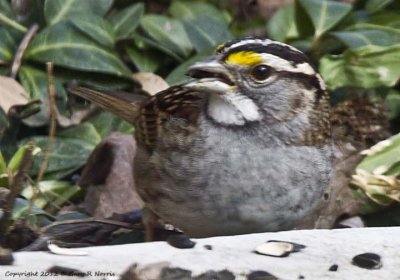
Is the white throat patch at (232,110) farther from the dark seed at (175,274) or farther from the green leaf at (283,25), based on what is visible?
the green leaf at (283,25)

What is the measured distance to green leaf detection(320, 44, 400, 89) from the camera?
6266 mm

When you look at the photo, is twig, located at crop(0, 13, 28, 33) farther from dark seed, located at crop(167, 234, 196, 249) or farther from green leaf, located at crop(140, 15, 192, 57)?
dark seed, located at crop(167, 234, 196, 249)

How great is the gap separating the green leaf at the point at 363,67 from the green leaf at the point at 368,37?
82 millimetres

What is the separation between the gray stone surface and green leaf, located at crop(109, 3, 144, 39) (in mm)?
2679

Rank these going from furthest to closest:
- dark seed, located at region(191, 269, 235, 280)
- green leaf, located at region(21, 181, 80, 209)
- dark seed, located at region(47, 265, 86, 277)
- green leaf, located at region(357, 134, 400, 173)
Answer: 1. green leaf, located at region(357, 134, 400, 173)
2. green leaf, located at region(21, 181, 80, 209)
3. dark seed, located at region(191, 269, 235, 280)
4. dark seed, located at region(47, 265, 86, 277)

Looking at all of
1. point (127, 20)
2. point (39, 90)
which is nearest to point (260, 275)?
point (39, 90)

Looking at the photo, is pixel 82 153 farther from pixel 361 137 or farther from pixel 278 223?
pixel 278 223

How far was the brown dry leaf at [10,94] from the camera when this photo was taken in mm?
6047

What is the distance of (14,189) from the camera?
4043mm

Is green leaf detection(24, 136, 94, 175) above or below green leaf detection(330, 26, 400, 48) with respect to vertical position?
below

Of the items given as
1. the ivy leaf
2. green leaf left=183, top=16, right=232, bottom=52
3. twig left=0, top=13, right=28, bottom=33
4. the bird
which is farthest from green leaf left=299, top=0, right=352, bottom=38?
the bird

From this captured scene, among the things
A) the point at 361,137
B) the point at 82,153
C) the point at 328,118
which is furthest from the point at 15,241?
the point at 361,137

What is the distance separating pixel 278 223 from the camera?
14.8ft

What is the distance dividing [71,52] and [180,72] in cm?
53
